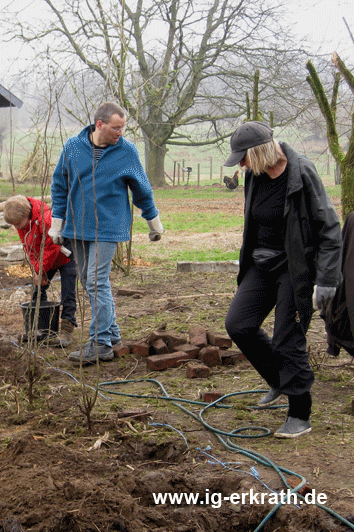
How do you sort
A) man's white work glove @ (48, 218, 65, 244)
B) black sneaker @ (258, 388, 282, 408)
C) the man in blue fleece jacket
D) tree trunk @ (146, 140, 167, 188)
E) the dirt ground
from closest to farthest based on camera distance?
the dirt ground
black sneaker @ (258, 388, 282, 408)
the man in blue fleece jacket
man's white work glove @ (48, 218, 65, 244)
tree trunk @ (146, 140, 167, 188)

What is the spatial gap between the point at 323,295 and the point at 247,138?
0.97m

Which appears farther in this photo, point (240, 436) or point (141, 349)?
point (141, 349)

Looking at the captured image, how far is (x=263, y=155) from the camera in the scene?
329cm

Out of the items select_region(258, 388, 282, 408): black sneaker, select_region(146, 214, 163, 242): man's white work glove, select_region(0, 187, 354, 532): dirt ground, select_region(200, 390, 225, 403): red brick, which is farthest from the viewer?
select_region(146, 214, 163, 242): man's white work glove

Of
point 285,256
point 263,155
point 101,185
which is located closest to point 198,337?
point 101,185

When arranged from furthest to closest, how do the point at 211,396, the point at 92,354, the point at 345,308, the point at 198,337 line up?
the point at 198,337
the point at 92,354
the point at 211,396
the point at 345,308

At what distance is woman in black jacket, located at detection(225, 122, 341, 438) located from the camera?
127 inches

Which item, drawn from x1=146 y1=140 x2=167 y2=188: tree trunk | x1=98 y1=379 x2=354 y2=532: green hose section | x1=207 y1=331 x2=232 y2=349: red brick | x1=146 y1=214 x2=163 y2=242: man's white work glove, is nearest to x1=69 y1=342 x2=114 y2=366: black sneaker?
x1=98 y1=379 x2=354 y2=532: green hose section

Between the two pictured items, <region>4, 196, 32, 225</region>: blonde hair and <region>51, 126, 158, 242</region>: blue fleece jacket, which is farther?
<region>4, 196, 32, 225</region>: blonde hair

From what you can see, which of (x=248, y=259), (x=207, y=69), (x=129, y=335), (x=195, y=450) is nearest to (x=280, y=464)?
(x=195, y=450)

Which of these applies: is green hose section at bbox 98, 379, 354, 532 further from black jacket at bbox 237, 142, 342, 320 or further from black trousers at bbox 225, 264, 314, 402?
black jacket at bbox 237, 142, 342, 320

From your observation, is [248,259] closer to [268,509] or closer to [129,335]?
[268,509]

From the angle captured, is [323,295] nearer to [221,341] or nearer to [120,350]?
[221,341]

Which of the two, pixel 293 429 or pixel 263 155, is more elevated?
pixel 263 155
